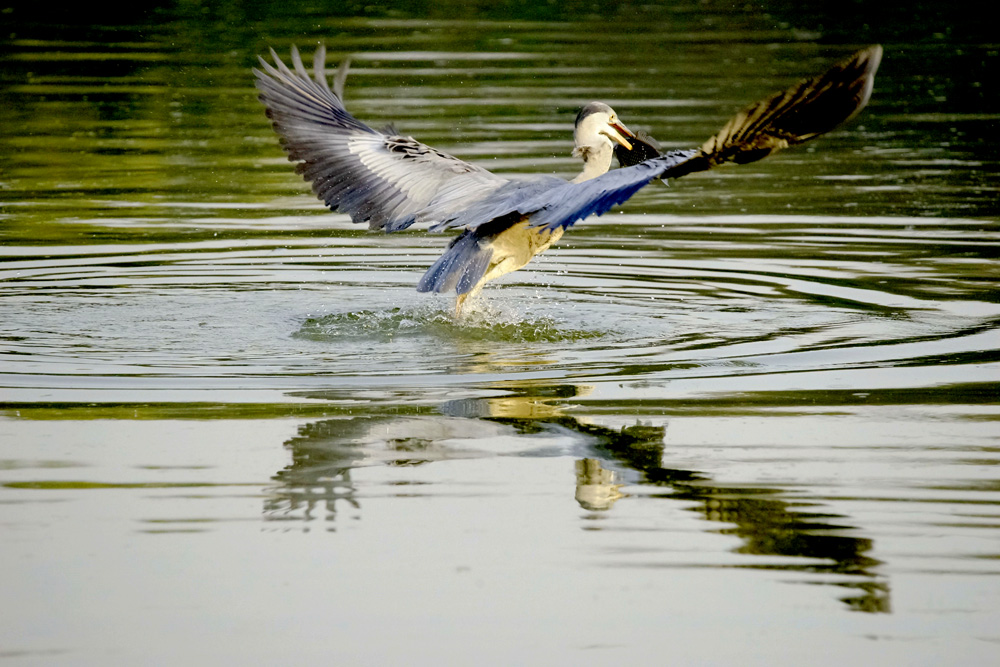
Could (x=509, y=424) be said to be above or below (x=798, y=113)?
below

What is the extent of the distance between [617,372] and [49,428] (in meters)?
2.35

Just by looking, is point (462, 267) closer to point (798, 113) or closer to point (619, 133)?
point (619, 133)

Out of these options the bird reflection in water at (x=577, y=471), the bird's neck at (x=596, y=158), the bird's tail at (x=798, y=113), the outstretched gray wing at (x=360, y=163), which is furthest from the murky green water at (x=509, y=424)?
the bird's tail at (x=798, y=113)

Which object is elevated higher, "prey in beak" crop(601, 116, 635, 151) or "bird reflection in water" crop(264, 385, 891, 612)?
"prey in beak" crop(601, 116, 635, 151)

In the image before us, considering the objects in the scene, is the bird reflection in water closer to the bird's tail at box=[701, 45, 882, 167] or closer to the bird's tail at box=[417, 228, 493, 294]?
the bird's tail at box=[701, 45, 882, 167]

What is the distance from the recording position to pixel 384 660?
419cm

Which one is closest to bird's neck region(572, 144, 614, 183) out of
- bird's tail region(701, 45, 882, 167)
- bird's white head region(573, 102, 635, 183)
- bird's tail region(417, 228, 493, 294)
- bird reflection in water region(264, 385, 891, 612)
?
bird's white head region(573, 102, 635, 183)

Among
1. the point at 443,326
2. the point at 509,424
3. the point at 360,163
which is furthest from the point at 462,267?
the point at 509,424

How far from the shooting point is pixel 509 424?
20.4 ft

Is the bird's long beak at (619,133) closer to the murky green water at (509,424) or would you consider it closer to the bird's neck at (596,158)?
the bird's neck at (596,158)

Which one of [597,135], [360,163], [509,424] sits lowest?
[509,424]

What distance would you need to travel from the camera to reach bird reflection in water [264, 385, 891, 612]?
4898mm

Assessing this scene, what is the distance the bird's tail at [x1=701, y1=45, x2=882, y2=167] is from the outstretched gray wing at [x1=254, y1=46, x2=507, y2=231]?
6.98ft

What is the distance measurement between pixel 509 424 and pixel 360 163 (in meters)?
3.18
